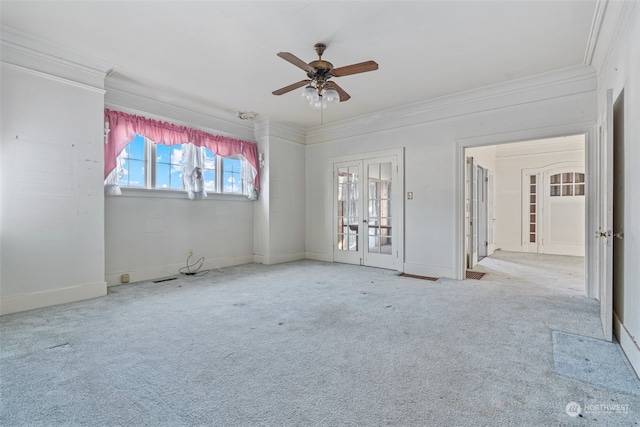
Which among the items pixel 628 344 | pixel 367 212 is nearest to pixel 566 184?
pixel 367 212

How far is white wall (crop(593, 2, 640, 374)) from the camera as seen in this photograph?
2.12 m

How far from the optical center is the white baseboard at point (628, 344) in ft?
6.68

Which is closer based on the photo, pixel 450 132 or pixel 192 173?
pixel 450 132

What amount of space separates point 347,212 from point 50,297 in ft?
14.9

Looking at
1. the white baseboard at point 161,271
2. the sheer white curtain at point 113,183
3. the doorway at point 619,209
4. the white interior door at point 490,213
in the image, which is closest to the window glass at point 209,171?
the white baseboard at point 161,271

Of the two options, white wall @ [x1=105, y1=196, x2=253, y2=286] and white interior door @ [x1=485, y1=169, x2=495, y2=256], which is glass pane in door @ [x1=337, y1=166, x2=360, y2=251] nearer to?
white wall @ [x1=105, y1=196, x2=253, y2=286]

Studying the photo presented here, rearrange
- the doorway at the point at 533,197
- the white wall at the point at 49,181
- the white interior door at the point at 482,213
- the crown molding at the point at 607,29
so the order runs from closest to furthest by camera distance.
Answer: the crown molding at the point at 607,29 → the white wall at the point at 49,181 → the white interior door at the point at 482,213 → the doorway at the point at 533,197

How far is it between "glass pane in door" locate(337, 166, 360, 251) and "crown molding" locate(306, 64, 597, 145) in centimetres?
77

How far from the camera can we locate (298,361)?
7.18 ft

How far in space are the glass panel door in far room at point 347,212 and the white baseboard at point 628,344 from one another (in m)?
3.76

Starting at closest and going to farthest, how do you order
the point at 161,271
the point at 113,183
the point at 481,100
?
1. the point at 113,183
2. the point at 481,100
3. the point at 161,271

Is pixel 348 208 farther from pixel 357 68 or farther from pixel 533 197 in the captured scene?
pixel 533 197

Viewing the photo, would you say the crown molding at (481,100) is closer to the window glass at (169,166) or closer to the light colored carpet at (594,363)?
the window glass at (169,166)

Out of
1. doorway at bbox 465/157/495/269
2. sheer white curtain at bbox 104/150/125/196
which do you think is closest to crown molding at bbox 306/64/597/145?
doorway at bbox 465/157/495/269
